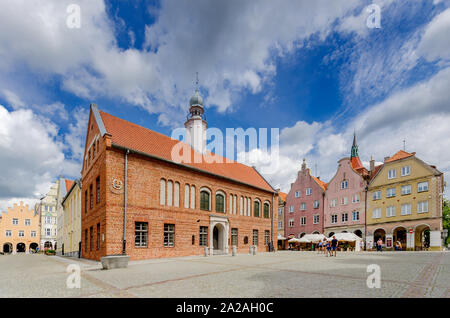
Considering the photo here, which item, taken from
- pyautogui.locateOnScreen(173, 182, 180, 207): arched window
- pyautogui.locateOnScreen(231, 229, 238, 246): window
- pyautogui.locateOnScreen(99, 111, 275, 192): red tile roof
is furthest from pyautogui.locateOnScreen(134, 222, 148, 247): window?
pyautogui.locateOnScreen(231, 229, 238, 246): window

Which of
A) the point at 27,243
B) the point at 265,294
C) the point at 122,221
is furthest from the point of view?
the point at 27,243

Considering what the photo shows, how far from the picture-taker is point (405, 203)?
3412cm

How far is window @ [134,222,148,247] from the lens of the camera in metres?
19.0

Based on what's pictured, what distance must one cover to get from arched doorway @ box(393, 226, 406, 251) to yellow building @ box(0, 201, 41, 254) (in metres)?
73.0

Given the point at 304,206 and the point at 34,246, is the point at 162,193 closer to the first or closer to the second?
the point at 304,206

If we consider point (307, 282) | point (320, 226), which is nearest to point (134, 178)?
point (307, 282)

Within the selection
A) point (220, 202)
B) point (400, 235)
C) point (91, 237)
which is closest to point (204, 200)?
point (220, 202)

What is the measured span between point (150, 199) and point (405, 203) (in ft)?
109

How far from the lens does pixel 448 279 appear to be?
906 cm

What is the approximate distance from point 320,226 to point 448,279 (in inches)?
1393

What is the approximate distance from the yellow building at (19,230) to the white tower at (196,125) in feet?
165

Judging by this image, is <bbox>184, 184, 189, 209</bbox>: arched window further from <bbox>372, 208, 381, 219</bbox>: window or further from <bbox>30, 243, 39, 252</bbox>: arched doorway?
<bbox>30, 243, 39, 252</bbox>: arched doorway

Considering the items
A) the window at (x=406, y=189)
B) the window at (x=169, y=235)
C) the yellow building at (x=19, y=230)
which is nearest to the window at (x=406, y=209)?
the window at (x=406, y=189)
